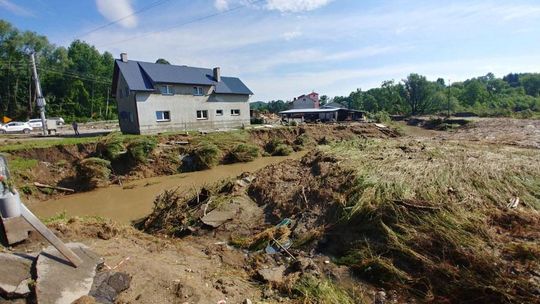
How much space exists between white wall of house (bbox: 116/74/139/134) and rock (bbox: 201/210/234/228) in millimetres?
19144

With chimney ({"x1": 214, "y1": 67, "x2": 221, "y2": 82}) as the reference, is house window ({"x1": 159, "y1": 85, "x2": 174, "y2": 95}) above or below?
below

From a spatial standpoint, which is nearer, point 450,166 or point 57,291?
point 57,291

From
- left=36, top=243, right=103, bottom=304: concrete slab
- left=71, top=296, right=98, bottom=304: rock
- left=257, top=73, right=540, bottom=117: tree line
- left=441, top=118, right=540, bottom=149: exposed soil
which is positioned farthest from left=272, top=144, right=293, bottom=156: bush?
left=257, top=73, right=540, bottom=117: tree line

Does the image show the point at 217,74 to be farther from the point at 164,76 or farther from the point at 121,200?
the point at 121,200

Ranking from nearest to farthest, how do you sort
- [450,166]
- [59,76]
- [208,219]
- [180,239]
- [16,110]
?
[180,239], [208,219], [450,166], [16,110], [59,76]

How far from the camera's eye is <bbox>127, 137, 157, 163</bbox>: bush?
1667 cm

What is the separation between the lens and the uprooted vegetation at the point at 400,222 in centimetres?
468

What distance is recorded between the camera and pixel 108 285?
437 centimetres

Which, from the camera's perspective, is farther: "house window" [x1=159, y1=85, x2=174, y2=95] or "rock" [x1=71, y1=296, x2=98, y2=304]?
"house window" [x1=159, y1=85, x2=174, y2=95]

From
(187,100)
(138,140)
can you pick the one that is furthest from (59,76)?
(138,140)

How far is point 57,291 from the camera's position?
3.85 metres

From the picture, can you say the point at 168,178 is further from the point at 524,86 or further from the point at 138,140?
the point at 524,86

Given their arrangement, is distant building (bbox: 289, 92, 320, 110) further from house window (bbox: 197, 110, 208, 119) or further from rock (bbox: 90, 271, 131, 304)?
rock (bbox: 90, 271, 131, 304)

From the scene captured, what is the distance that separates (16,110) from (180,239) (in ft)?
190
